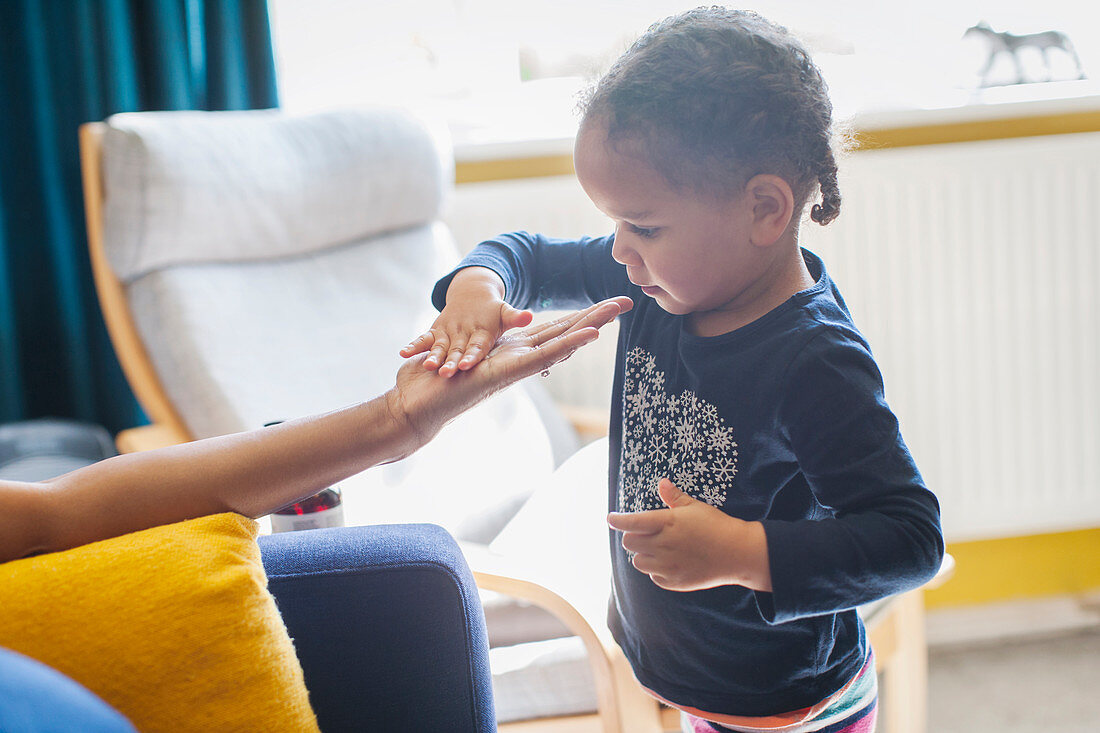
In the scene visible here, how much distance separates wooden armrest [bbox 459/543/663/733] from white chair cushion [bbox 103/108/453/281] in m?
0.79

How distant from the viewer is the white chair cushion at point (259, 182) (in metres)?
1.36

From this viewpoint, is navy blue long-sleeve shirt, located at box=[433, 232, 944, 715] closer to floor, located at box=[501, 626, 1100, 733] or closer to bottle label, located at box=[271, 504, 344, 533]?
bottle label, located at box=[271, 504, 344, 533]

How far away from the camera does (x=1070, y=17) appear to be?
194 centimetres

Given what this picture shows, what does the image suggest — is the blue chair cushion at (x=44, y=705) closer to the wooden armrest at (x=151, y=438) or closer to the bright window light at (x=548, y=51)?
the wooden armrest at (x=151, y=438)

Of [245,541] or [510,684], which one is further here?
[510,684]

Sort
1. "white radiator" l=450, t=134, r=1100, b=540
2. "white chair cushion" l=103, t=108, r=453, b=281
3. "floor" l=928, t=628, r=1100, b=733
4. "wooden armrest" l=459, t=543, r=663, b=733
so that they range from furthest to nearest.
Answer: "white radiator" l=450, t=134, r=1100, b=540, "floor" l=928, t=628, r=1100, b=733, "white chair cushion" l=103, t=108, r=453, b=281, "wooden armrest" l=459, t=543, r=663, b=733

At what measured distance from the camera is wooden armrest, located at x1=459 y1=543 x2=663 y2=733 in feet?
3.05

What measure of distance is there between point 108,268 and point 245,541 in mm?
919

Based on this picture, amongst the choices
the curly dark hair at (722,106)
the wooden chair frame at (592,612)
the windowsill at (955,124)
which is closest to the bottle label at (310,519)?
the wooden chair frame at (592,612)

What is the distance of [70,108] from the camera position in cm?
169

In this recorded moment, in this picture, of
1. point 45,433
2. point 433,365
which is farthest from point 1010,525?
point 45,433

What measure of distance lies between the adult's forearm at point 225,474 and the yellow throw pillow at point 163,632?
0.19 ft

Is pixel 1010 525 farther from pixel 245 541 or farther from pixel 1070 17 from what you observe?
pixel 245 541

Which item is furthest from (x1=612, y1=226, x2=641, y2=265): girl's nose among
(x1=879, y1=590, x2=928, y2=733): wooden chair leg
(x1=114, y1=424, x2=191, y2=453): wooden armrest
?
(x1=114, y1=424, x2=191, y2=453): wooden armrest
